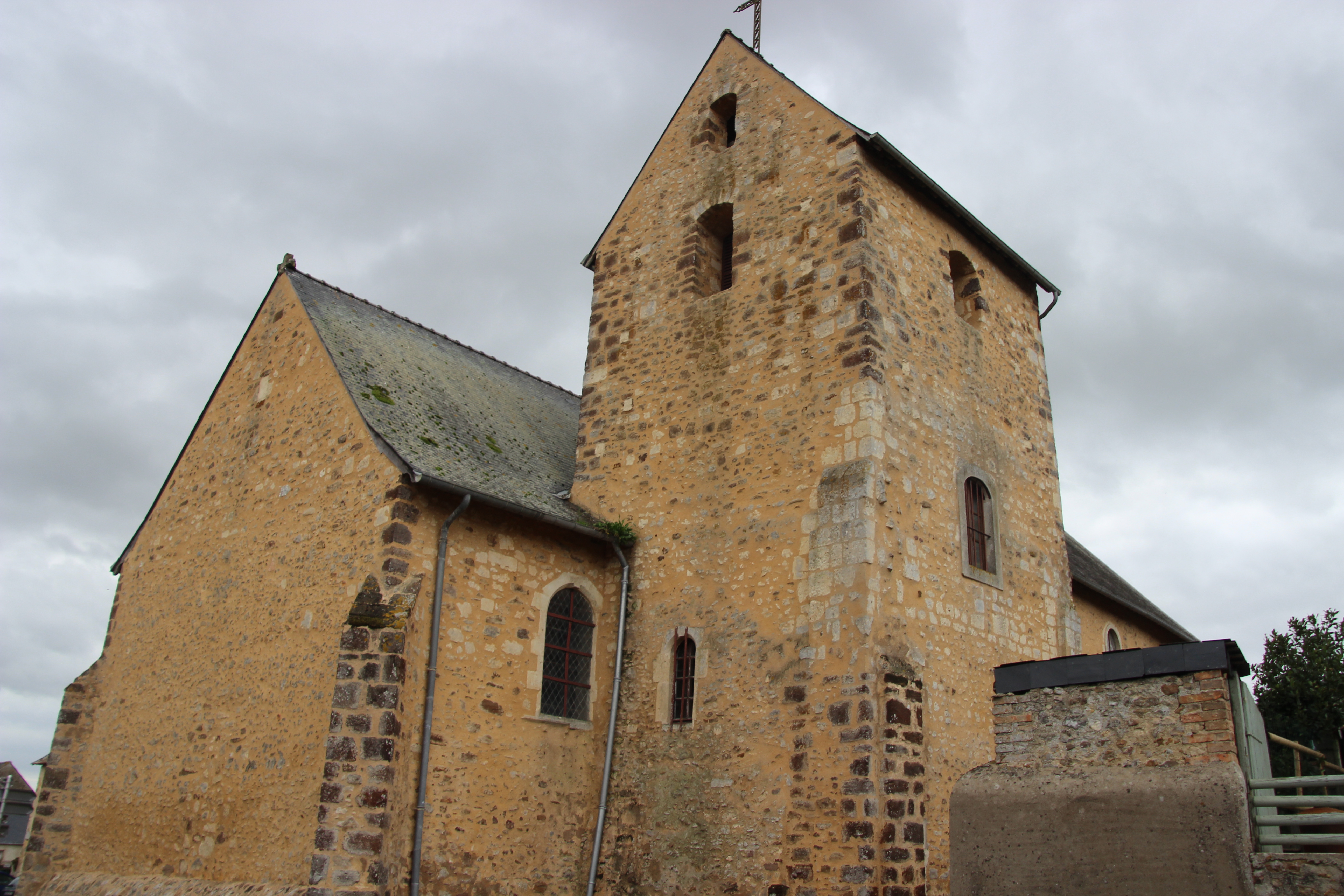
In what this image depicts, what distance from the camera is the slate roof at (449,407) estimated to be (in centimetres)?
1141

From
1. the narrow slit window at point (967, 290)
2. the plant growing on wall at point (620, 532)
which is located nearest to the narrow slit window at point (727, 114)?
the narrow slit window at point (967, 290)

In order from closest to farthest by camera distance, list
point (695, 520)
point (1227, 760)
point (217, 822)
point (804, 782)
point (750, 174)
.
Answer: point (1227, 760) < point (804, 782) < point (217, 822) < point (695, 520) < point (750, 174)

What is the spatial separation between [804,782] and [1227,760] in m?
4.71

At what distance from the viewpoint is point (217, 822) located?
415 inches

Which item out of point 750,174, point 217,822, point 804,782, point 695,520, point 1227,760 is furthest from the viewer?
point 750,174

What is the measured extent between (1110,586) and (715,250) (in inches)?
411

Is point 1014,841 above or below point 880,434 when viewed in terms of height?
below

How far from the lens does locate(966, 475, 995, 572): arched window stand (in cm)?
1184

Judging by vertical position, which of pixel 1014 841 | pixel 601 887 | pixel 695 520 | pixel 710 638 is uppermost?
pixel 695 520

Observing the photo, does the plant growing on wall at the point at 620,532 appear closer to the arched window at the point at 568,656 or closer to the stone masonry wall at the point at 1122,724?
the arched window at the point at 568,656

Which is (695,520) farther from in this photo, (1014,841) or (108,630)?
(108,630)

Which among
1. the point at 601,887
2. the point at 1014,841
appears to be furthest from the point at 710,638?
the point at 1014,841

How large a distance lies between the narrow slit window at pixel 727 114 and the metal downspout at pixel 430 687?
6733mm

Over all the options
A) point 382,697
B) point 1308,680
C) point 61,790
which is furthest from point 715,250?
point 1308,680
